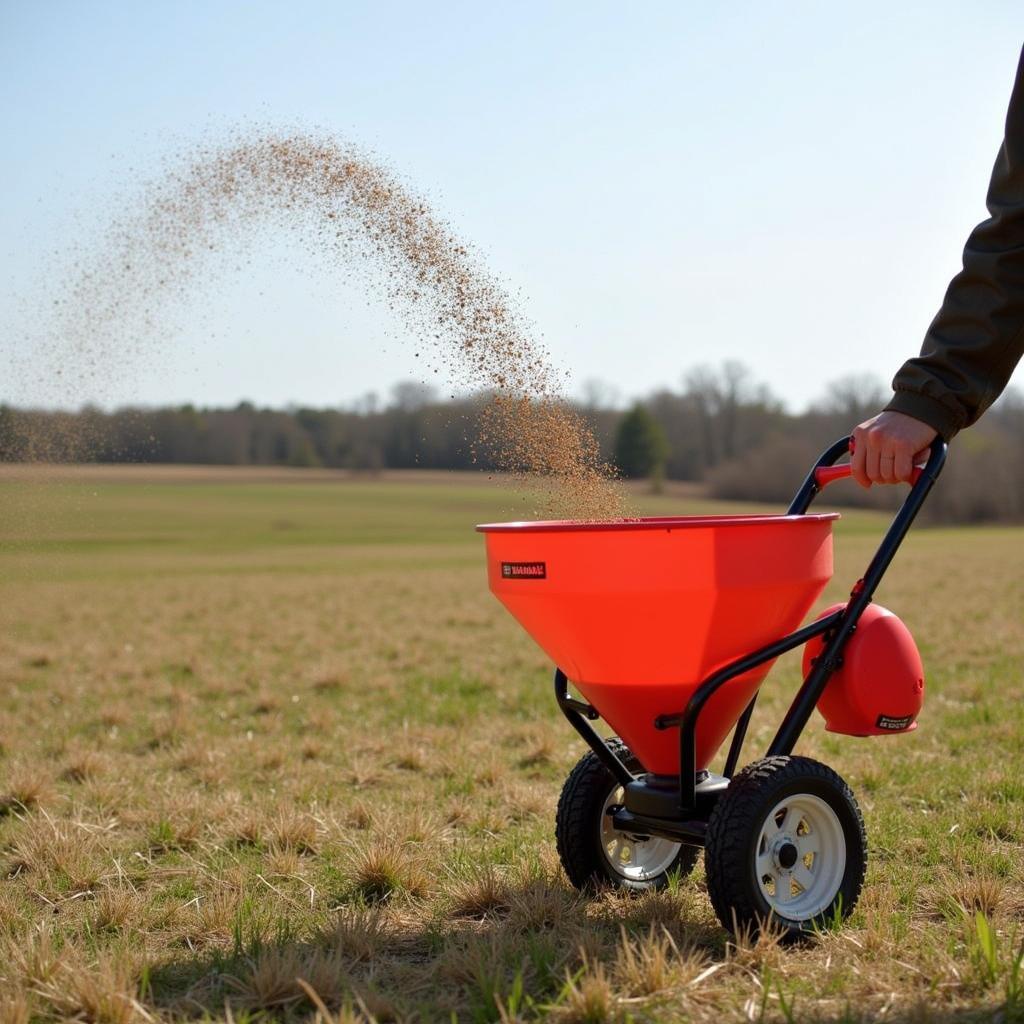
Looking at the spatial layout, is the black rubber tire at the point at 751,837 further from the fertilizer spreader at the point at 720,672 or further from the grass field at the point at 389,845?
the grass field at the point at 389,845

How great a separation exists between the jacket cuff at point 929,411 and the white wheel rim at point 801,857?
1.21m

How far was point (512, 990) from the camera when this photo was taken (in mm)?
2979

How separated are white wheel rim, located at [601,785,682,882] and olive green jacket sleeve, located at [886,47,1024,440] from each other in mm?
1723

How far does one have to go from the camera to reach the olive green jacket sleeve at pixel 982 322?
3.47m

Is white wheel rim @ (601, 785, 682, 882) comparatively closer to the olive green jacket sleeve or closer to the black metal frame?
the black metal frame

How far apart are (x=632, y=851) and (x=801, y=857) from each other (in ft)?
2.70

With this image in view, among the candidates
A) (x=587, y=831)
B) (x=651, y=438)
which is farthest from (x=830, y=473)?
(x=651, y=438)

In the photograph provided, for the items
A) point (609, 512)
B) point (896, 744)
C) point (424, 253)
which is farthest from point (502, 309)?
point (896, 744)

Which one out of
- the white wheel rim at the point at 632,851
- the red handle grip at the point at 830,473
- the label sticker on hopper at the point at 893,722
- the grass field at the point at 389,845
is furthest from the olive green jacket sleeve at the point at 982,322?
the white wheel rim at the point at 632,851

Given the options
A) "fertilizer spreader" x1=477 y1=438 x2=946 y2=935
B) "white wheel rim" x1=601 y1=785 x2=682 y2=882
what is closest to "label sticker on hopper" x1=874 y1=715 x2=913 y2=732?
"fertilizer spreader" x1=477 y1=438 x2=946 y2=935

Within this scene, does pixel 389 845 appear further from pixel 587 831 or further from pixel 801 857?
pixel 801 857

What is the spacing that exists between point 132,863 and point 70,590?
15739 millimetres

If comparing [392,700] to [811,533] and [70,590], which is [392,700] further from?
[70,590]

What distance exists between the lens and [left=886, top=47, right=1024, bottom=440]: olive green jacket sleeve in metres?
3.47
